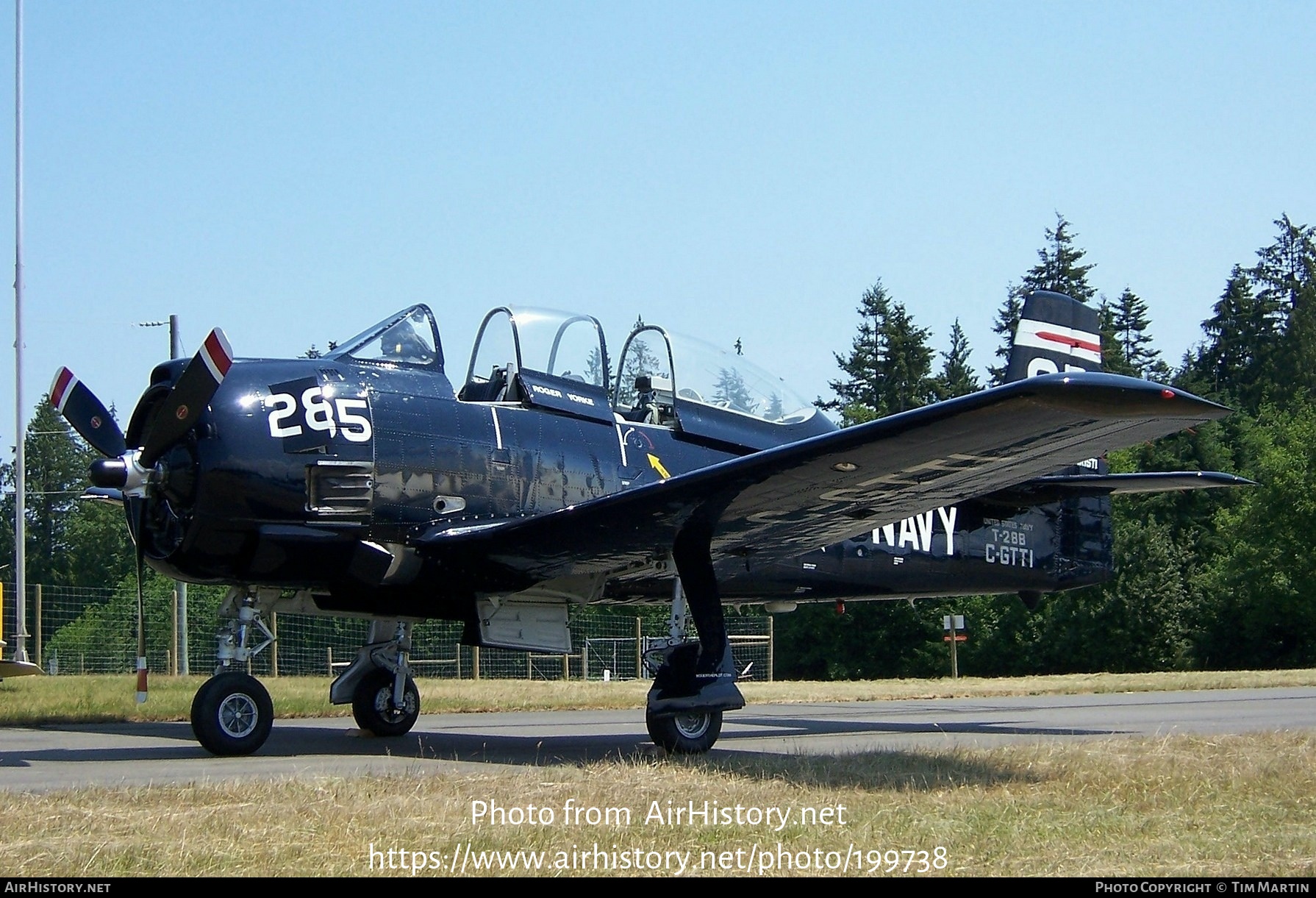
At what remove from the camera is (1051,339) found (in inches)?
551

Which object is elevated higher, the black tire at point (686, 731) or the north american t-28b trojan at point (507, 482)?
the north american t-28b trojan at point (507, 482)

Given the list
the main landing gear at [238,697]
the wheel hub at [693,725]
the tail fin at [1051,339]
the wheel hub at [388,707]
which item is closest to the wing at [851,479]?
the wheel hub at [693,725]

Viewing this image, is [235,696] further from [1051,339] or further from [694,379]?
[1051,339]

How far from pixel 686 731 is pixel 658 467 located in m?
2.33

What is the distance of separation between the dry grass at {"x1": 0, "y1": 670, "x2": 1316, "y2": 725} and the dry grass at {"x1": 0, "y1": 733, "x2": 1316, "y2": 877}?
821 centimetres

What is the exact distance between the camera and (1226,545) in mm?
54469

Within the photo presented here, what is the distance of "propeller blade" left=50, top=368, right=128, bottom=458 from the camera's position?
34.1 feet

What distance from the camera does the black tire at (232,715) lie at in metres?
9.34

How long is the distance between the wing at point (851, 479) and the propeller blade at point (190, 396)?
1899 mm

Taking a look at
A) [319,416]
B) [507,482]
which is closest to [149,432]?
[319,416]

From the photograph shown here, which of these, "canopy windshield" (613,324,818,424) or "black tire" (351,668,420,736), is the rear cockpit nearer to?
"canopy windshield" (613,324,818,424)

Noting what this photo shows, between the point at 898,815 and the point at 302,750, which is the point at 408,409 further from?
the point at 898,815

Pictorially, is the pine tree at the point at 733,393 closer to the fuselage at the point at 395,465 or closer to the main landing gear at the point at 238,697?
the fuselage at the point at 395,465

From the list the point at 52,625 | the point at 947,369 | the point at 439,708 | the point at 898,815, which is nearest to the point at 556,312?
the point at 898,815
